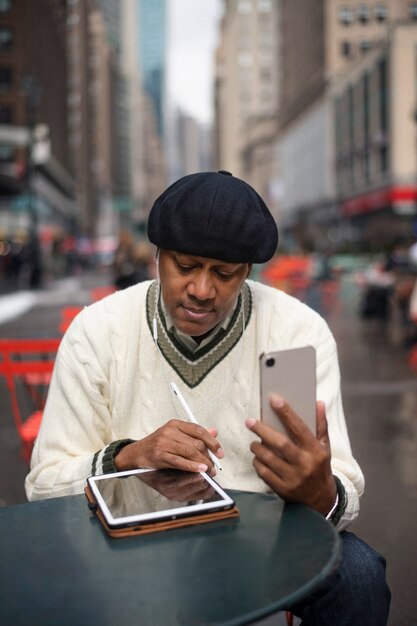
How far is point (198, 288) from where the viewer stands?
2041 millimetres

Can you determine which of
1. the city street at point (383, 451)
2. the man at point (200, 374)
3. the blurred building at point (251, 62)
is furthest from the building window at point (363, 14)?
A: the man at point (200, 374)

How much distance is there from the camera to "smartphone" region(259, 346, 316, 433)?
5.31 ft

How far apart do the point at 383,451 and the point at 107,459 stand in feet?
13.6

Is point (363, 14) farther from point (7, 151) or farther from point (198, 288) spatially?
point (198, 288)

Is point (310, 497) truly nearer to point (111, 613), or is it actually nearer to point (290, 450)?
point (290, 450)

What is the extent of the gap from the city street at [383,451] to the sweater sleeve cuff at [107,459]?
3.32ft

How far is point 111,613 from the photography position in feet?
4.38

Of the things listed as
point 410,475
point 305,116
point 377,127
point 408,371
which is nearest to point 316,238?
point 305,116

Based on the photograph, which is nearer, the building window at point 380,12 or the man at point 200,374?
the man at point 200,374

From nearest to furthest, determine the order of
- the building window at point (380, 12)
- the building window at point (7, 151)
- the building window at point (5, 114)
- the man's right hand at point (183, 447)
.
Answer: the man's right hand at point (183, 447) < the building window at point (7, 151) < the building window at point (5, 114) < the building window at point (380, 12)

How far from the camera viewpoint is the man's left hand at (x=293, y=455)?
64.0 inches

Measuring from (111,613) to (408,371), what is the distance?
865 cm

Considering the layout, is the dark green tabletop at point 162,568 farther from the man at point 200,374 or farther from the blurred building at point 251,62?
the blurred building at point 251,62

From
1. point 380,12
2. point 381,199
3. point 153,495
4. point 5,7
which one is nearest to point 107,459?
point 153,495
